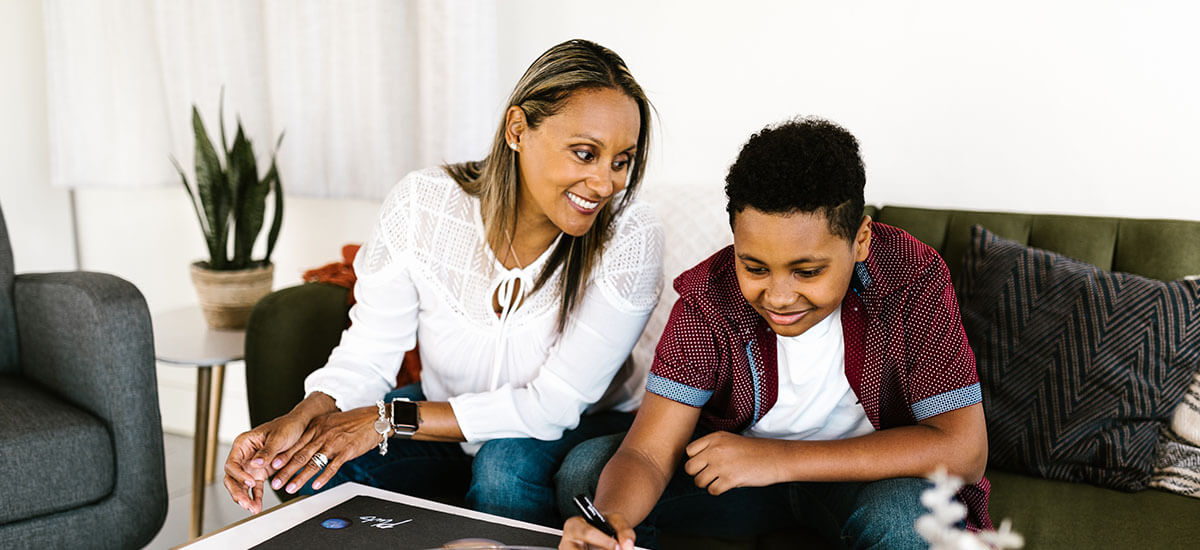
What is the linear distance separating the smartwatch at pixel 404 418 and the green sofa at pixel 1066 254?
16.3 inches

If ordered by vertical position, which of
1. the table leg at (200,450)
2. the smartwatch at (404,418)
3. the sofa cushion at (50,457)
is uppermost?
the smartwatch at (404,418)

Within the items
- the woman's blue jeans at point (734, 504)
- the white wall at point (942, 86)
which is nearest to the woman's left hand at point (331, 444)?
the woman's blue jeans at point (734, 504)

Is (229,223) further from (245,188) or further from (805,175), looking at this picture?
(805,175)

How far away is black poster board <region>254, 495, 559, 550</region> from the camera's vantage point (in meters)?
1.05

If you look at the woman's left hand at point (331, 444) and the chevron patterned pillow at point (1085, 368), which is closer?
the woman's left hand at point (331, 444)

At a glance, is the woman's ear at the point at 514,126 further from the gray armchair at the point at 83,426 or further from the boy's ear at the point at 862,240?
the gray armchair at the point at 83,426

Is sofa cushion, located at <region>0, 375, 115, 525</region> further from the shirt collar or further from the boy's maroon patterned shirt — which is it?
the shirt collar

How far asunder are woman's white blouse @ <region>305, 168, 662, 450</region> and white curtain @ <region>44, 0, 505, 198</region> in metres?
0.74

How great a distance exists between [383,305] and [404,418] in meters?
0.22

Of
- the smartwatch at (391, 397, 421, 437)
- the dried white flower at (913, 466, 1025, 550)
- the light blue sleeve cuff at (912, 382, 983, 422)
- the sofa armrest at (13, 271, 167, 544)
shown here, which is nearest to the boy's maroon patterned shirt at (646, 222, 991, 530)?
the light blue sleeve cuff at (912, 382, 983, 422)

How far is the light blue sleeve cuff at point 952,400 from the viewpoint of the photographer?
47.0 inches

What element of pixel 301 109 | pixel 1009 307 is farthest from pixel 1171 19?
pixel 301 109

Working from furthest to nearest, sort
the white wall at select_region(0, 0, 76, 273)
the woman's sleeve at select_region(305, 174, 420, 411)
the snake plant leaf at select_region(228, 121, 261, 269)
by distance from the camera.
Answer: the white wall at select_region(0, 0, 76, 273), the snake plant leaf at select_region(228, 121, 261, 269), the woman's sleeve at select_region(305, 174, 420, 411)

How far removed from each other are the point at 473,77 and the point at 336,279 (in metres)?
0.62
